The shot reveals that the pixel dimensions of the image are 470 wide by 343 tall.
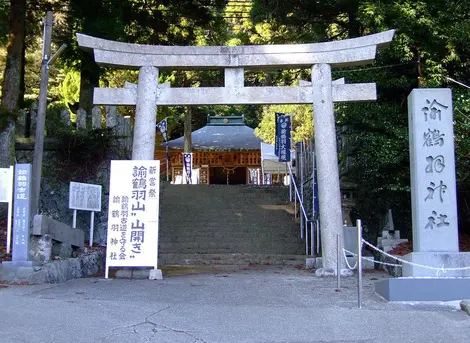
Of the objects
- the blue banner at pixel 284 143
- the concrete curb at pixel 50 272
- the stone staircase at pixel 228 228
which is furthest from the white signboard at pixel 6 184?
the blue banner at pixel 284 143

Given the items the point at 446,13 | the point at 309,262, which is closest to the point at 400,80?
the point at 446,13

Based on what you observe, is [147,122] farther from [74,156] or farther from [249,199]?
[249,199]

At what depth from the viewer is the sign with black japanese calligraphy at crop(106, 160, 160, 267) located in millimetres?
9969

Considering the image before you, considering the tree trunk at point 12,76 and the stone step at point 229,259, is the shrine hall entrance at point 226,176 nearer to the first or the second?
the stone step at point 229,259

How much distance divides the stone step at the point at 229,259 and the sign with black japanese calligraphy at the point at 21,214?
4772 mm

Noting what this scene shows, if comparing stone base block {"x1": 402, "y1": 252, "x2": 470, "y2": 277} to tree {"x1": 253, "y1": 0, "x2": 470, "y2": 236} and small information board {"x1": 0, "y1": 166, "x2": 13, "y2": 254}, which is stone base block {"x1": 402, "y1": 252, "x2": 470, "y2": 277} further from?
small information board {"x1": 0, "y1": 166, "x2": 13, "y2": 254}

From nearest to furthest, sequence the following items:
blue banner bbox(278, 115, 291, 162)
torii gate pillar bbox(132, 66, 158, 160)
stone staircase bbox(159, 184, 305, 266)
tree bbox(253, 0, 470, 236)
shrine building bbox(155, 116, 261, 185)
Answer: torii gate pillar bbox(132, 66, 158, 160), tree bbox(253, 0, 470, 236), stone staircase bbox(159, 184, 305, 266), blue banner bbox(278, 115, 291, 162), shrine building bbox(155, 116, 261, 185)

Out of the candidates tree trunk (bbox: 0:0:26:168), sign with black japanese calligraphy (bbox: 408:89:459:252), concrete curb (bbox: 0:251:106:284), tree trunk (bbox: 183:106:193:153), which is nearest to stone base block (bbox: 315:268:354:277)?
sign with black japanese calligraphy (bbox: 408:89:459:252)

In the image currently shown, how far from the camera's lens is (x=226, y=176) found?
33.7m

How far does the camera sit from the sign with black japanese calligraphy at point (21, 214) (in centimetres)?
895

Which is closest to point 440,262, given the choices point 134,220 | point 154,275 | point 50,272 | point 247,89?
point 154,275

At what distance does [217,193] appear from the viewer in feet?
61.1

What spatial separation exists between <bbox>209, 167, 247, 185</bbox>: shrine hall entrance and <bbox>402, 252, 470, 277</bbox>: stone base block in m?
25.0

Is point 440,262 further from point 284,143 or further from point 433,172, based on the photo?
point 284,143
